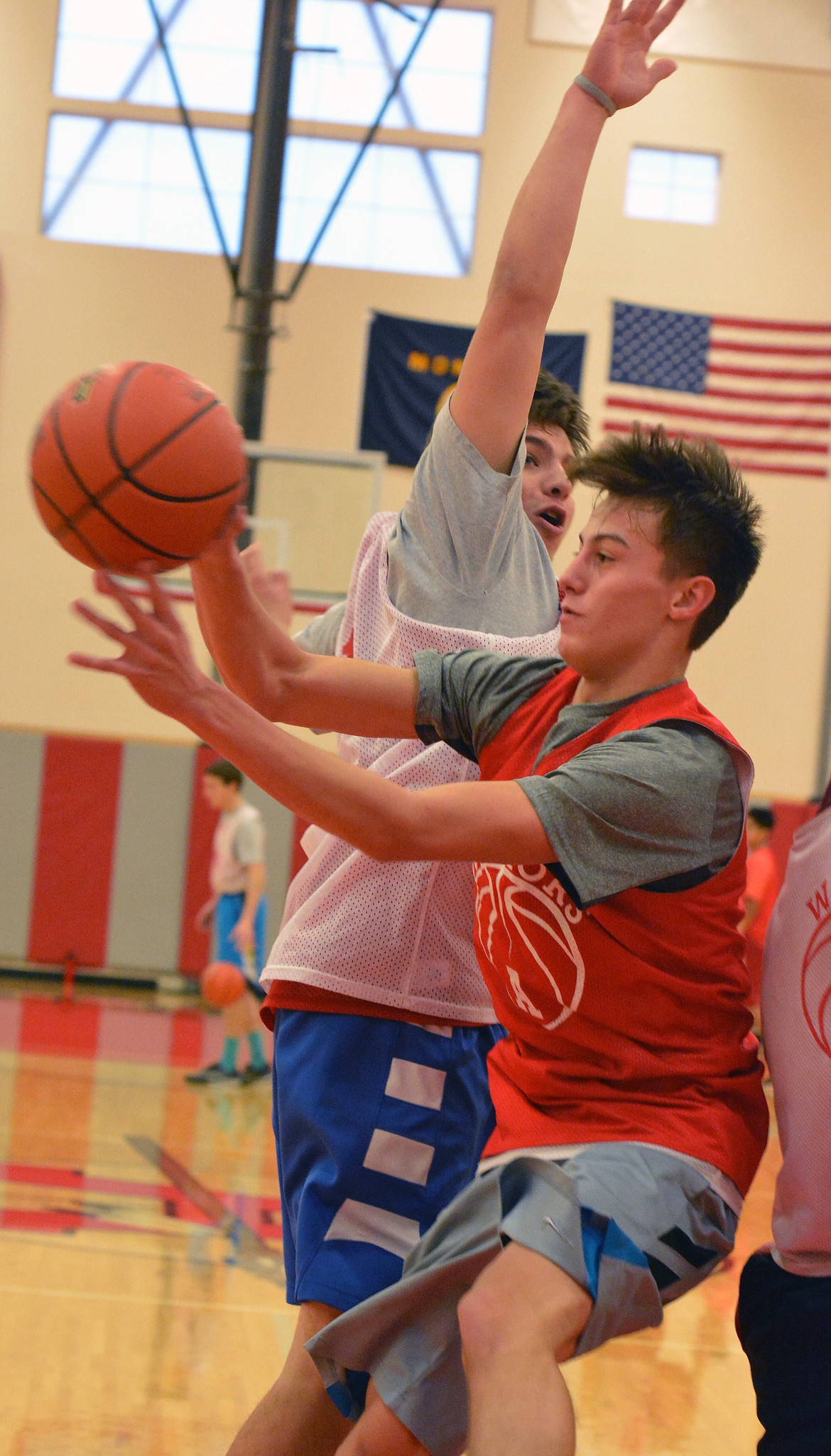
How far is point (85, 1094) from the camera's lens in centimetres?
775

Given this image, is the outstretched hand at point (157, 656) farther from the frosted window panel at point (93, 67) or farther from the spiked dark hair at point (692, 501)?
the frosted window panel at point (93, 67)

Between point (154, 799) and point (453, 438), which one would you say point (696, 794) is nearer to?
point (453, 438)

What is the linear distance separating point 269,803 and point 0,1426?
8.91 meters

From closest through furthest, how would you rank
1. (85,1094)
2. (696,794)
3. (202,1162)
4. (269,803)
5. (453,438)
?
1. (696,794)
2. (453,438)
3. (202,1162)
4. (85,1094)
5. (269,803)

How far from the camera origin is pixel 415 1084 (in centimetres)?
256

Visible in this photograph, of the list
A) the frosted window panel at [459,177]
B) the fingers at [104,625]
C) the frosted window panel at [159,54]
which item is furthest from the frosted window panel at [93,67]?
the fingers at [104,625]

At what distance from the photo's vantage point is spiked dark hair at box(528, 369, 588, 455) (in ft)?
9.61

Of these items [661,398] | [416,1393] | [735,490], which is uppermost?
[661,398]

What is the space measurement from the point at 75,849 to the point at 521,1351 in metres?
11.2

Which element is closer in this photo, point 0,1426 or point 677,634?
point 677,634

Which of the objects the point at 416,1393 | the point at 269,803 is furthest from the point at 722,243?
the point at 416,1393

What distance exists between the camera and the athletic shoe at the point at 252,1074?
8.66 metres

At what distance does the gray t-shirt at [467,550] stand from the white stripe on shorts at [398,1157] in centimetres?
89

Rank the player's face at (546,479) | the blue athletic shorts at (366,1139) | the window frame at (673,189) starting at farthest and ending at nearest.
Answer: the window frame at (673,189) < the player's face at (546,479) < the blue athletic shorts at (366,1139)
